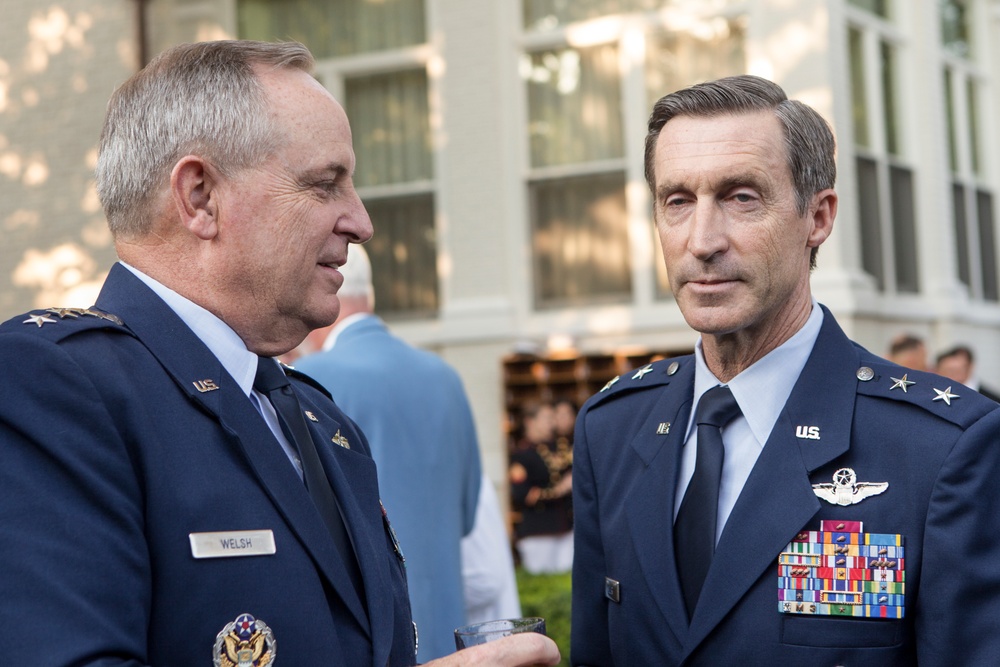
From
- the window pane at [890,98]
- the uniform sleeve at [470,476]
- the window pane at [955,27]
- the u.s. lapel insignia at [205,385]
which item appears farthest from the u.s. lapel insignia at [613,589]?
the window pane at [955,27]

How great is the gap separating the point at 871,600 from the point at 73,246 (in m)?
11.9

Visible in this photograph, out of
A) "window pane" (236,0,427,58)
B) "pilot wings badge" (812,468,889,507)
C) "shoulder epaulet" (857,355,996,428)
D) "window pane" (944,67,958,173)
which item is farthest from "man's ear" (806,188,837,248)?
"window pane" (944,67,958,173)

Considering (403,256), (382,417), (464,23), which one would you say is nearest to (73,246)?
(403,256)

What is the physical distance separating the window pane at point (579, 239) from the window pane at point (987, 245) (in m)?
5.04

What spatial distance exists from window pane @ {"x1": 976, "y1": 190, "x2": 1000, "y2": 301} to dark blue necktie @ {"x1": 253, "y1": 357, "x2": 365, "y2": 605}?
12.9 metres

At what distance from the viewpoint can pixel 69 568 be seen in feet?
5.63

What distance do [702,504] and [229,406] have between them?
969mm

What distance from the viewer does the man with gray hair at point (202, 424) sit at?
1.75 metres

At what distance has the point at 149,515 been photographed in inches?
74.3

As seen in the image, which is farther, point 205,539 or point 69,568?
point 205,539

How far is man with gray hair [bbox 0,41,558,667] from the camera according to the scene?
1.75 metres

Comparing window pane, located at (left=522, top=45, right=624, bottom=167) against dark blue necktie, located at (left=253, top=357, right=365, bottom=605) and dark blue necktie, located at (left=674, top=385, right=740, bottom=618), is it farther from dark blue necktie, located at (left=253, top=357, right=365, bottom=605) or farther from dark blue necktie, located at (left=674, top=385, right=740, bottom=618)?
dark blue necktie, located at (left=253, top=357, right=365, bottom=605)

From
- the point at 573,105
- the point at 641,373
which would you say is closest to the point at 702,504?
the point at 641,373

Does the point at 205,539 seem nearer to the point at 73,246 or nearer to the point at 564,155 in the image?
the point at 564,155
